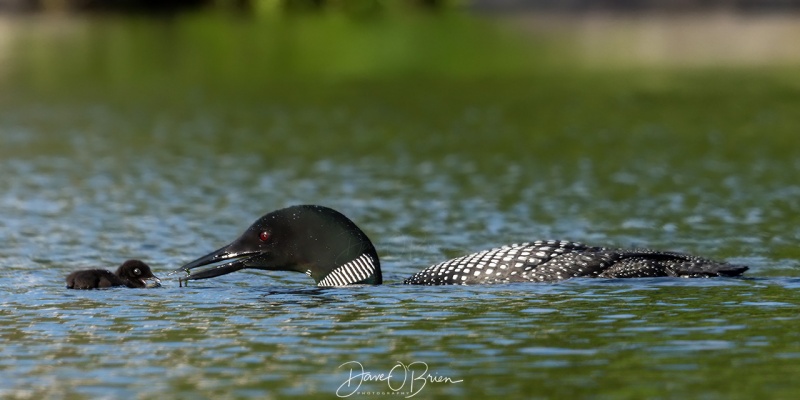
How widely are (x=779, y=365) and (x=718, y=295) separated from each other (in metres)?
1.88

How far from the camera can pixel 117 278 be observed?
10.3 metres

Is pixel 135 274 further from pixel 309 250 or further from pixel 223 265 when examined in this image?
pixel 309 250

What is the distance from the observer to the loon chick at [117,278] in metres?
10.2

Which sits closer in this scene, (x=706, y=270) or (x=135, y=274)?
(x=706, y=270)

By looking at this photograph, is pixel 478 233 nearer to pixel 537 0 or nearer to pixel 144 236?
pixel 144 236

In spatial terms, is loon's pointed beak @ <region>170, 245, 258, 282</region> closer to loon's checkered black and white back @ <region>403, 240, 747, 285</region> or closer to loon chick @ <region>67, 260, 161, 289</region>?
loon chick @ <region>67, 260, 161, 289</region>

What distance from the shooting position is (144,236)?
43.1 ft

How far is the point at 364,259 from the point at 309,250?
34cm

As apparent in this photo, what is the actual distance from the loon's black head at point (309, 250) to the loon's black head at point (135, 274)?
10.3 inches
